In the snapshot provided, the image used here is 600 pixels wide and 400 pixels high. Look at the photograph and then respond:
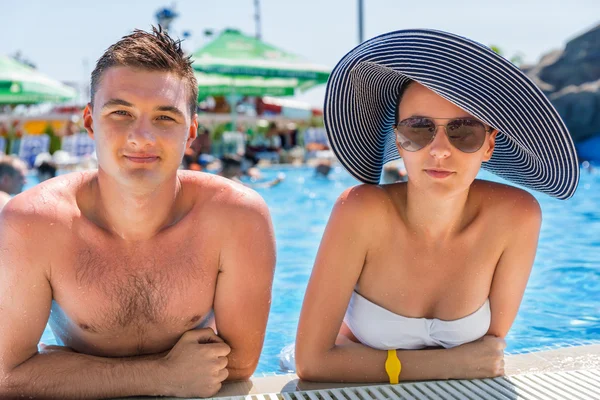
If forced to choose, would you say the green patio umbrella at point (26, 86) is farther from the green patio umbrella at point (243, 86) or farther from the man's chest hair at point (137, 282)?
the man's chest hair at point (137, 282)

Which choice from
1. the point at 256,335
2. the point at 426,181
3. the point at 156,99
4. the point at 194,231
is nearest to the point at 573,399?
the point at 426,181

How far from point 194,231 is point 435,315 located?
1.01 metres

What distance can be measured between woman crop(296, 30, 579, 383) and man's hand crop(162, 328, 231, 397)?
0.33 m

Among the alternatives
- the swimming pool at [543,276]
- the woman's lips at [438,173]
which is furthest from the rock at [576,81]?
the woman's lips at [438,173]

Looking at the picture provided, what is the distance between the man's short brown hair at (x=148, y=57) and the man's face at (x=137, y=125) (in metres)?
0.03

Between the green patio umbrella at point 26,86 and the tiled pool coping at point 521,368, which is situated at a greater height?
the green patio umbrella at point 26,86

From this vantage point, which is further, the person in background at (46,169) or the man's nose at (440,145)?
the person in background at (46,169)

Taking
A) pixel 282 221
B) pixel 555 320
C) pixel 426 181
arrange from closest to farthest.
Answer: pixel 426 181 < pixel 555 320 < pixel 282 221

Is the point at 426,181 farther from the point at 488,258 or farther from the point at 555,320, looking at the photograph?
the point at 555,320

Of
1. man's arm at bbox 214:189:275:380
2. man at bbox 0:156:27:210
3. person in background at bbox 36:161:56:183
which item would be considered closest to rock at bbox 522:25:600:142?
person in background at bbox 36:161:56:183

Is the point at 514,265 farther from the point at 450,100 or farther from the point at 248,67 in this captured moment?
the point at 248,67

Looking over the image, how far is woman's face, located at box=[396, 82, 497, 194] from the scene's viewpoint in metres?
2.19

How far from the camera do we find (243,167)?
501 inches

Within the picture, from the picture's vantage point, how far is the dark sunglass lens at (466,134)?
2207mm
